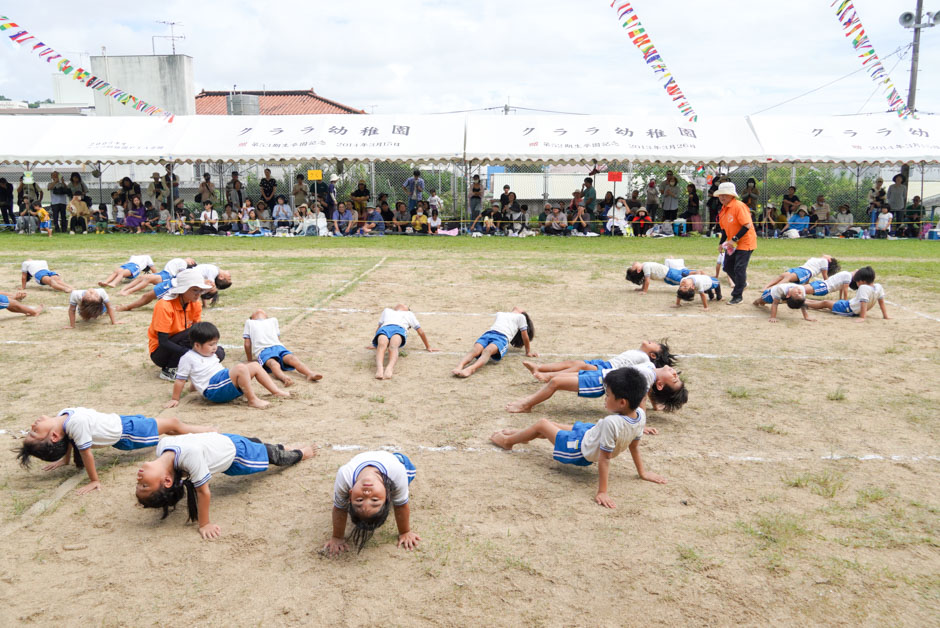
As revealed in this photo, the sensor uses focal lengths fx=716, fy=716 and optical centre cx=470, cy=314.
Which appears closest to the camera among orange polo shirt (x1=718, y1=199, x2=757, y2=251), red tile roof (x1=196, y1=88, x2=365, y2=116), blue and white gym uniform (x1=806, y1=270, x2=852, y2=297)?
blue and white gym uniform (x1=806, y1=270, x2=852, y2=297)

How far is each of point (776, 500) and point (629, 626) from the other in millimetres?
1697

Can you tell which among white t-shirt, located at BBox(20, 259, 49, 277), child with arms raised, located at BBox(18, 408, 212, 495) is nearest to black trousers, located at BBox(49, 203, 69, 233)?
white t-shirt, located at BBox(20, 259, 49, 277)

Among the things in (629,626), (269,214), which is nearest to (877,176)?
(269,214)

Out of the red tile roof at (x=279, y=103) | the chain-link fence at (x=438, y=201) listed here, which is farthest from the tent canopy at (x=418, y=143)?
the red tile roof at (x=279, y=103)

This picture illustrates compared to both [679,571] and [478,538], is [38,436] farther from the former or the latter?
[679,571]

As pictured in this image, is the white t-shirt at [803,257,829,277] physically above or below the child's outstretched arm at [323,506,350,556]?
above

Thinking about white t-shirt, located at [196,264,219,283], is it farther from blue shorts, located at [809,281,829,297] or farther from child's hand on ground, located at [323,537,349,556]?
blue shorts, located at [809,281,829,297]

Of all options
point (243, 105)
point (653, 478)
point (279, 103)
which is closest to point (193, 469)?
point (653, 478)

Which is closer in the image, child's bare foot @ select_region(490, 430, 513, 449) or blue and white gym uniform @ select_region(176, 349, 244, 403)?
child's bare foot @ select_region(490, 430, 513, 449)

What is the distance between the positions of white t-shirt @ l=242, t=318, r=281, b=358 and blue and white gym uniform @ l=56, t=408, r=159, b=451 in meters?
1.80

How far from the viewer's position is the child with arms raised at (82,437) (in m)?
4.53

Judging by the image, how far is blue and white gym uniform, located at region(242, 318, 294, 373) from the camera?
267 inches

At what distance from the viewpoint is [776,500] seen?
4.49 meters

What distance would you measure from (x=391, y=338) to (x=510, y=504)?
125 inches
